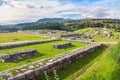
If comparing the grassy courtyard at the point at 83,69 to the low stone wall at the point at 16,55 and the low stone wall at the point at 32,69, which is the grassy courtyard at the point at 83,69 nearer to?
the low stone wall at the point at 32,69

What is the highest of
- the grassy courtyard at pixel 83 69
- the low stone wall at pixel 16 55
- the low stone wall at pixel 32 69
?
the low stone wall at pixel 16 55

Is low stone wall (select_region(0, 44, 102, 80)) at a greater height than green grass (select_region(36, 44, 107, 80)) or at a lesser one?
greater

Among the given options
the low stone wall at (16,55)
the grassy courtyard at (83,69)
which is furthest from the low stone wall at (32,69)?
the low stone wall at (16,55)

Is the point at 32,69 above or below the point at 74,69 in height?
above

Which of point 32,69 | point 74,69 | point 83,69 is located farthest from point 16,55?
point 83,69

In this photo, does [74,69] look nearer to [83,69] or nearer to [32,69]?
[83,69]

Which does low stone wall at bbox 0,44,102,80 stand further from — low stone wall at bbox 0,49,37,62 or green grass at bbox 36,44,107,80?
low stone wall at bbox 0,49,37,62

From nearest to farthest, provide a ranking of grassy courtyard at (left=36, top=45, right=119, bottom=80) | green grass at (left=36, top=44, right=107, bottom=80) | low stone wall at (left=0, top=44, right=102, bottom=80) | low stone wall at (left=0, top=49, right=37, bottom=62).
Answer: low stone wall at (left=0, top=44, right=102, bottom=80), grassy courtyard at (left=36, top=45, right=119, bottom=80), green grass at (left=36, top=44, right=107, bottom=80), low stone wall at (left=0, top=49, right=37, bottom=62)

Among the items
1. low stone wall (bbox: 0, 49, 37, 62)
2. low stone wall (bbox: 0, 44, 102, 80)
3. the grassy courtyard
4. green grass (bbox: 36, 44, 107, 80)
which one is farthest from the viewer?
low stone wall (bbox: 0, 49, 37, 62)

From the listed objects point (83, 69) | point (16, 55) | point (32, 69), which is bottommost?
point (83, 69)

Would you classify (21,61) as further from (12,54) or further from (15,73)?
(15,73)

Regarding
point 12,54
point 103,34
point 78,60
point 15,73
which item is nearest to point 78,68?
point 78,60

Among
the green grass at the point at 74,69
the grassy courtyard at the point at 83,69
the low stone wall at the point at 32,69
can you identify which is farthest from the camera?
the green grass at the point at 74,69

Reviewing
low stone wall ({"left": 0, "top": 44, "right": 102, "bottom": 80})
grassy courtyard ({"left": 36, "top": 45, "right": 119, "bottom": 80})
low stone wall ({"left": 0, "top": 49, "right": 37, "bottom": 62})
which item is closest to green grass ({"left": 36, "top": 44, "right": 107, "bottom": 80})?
grassy courtyard ({"left": 36, "top": 45, "right": 119, "bottom": 80})
